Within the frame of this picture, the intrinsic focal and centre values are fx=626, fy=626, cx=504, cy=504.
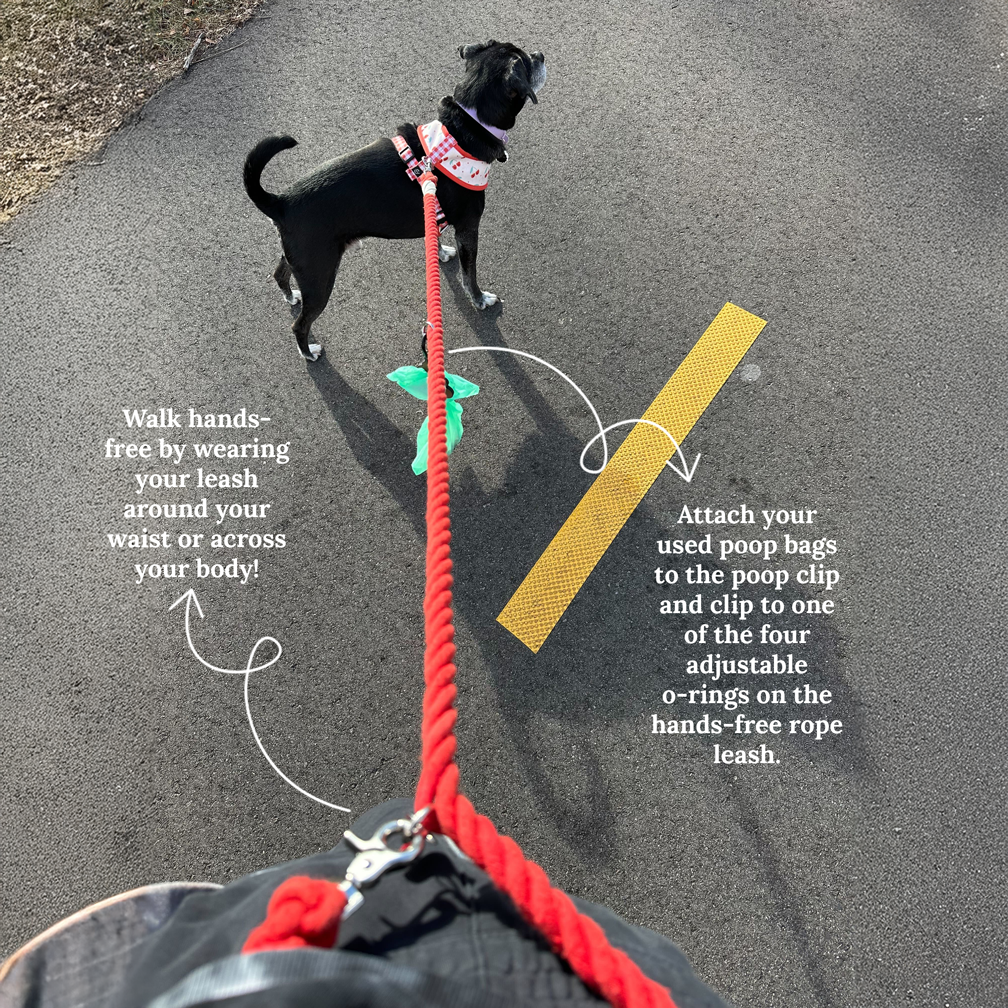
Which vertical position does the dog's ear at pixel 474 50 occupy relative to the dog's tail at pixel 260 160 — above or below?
above

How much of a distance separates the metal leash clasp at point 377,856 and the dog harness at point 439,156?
2394mm

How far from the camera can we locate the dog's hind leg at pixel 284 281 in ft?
10.7

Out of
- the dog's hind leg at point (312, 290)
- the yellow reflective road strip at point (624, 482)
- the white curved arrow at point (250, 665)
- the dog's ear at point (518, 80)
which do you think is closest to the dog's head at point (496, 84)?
the dog's ear at point (518, 80)

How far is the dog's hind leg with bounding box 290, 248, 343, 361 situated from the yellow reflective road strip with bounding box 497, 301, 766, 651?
Result: 1573 millimetres

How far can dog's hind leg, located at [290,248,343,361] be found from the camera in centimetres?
284

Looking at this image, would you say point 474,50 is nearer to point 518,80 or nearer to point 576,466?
point 518,80

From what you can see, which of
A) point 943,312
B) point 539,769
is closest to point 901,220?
point 943,312

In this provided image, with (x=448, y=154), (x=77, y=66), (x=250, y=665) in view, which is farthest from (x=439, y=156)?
(x=77, y=66)

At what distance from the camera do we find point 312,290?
290 cm

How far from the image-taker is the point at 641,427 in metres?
3.18

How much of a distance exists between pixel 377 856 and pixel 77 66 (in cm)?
516

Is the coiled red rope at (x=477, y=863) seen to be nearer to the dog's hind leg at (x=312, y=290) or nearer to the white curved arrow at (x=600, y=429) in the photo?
the white curved arrow at (x=600, y=429)

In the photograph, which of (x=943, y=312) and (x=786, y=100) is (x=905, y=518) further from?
(x=786, y=100)

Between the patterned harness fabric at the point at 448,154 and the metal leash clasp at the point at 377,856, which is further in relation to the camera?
the patterned harness fabric at the point at 448,154
